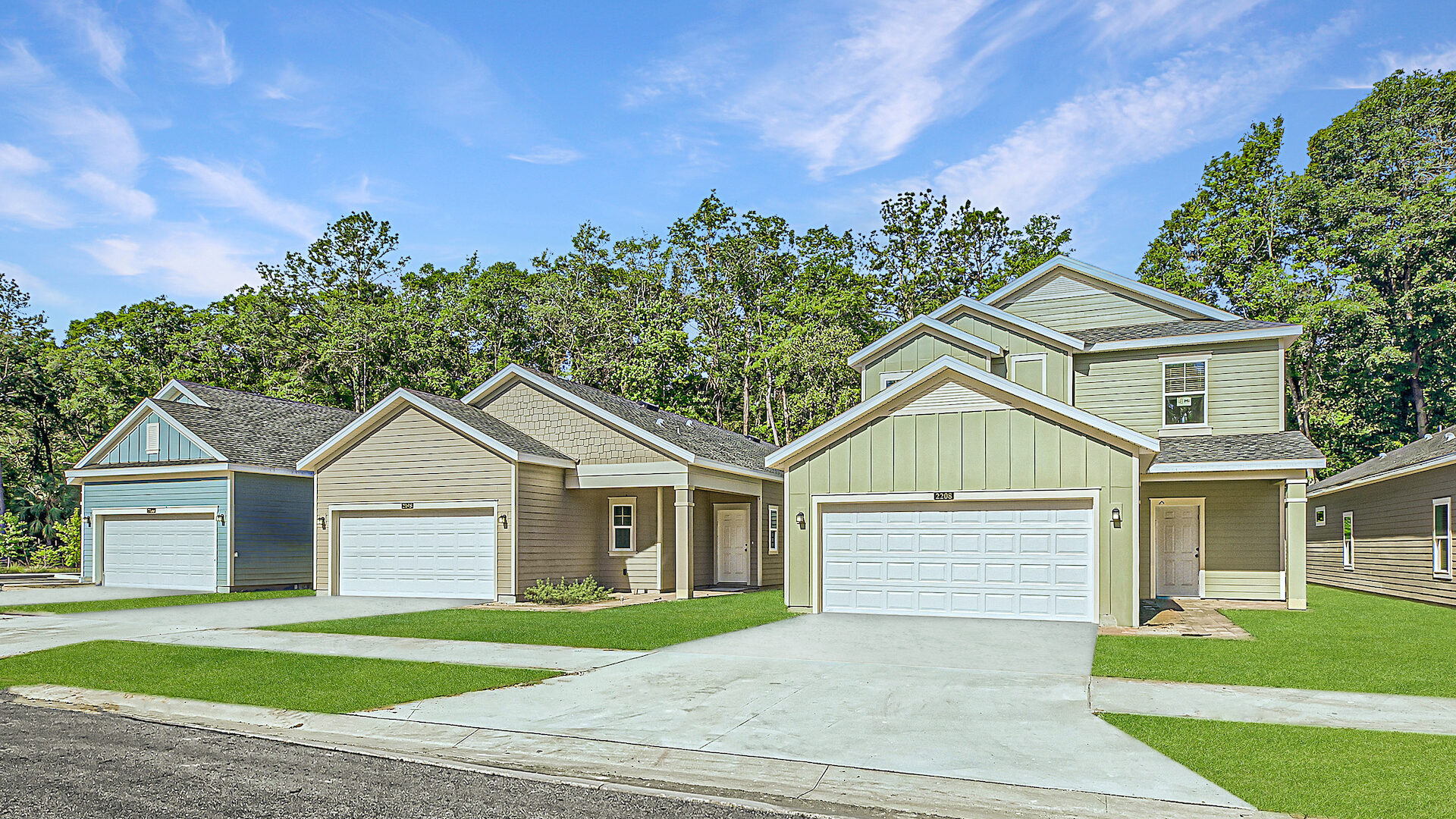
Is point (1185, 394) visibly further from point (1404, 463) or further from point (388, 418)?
point (388, 418)

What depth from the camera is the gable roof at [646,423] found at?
20.6 m

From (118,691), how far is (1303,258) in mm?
41661

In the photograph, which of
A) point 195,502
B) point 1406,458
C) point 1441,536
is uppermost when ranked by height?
point 1406,458

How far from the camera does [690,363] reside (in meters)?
44.1

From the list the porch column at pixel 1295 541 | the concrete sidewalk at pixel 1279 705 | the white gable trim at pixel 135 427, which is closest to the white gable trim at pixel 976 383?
the porch column at pixel 1295 541

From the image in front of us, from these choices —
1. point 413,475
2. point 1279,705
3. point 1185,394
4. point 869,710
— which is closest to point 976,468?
point 1279,705

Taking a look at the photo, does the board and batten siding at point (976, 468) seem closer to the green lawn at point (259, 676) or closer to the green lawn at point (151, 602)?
the green lawn at point (259, 676)

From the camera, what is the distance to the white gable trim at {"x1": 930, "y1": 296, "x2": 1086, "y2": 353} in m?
21.9

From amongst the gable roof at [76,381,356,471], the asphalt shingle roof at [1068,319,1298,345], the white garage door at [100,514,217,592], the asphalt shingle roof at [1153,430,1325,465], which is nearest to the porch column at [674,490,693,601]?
the asphalt shingle roof at [1153,430,1325,465]

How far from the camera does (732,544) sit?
24.2m

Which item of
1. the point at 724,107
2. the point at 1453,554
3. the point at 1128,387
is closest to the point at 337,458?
the point at 724,107

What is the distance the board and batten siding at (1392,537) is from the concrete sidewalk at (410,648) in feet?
57.2

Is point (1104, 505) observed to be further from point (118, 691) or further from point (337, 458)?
point (337, 458)

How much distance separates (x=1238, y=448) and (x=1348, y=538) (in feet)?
32.4
